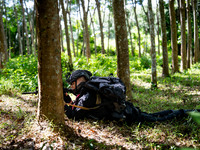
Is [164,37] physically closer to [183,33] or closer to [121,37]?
[183,33]

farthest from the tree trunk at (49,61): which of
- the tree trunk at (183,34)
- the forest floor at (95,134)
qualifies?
the tree trunk at (183,34)

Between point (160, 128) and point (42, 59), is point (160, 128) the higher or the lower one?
the lower one

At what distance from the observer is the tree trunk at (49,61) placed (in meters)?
2.91

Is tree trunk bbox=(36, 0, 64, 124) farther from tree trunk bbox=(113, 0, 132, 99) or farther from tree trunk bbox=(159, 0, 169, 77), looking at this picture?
tree trunk bbox=(159, 0, 169, 77)

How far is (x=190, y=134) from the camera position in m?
3.29

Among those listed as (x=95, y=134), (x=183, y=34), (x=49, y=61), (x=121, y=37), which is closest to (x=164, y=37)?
(x=183, y=34)

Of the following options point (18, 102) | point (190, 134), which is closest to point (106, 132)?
point (190, 134)

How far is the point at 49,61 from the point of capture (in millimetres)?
2984

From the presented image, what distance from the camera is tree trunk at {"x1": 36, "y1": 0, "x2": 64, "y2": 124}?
291 cm

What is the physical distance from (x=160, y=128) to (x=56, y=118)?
2044mm

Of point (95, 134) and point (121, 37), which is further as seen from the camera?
point (121, 37)

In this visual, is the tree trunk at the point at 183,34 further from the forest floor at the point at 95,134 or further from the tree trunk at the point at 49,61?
the tree trunk at the point at 49,61

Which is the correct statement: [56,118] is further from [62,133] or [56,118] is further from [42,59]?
[42,59]

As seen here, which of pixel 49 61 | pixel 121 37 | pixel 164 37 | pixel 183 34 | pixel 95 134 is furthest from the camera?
pixel 183 34
